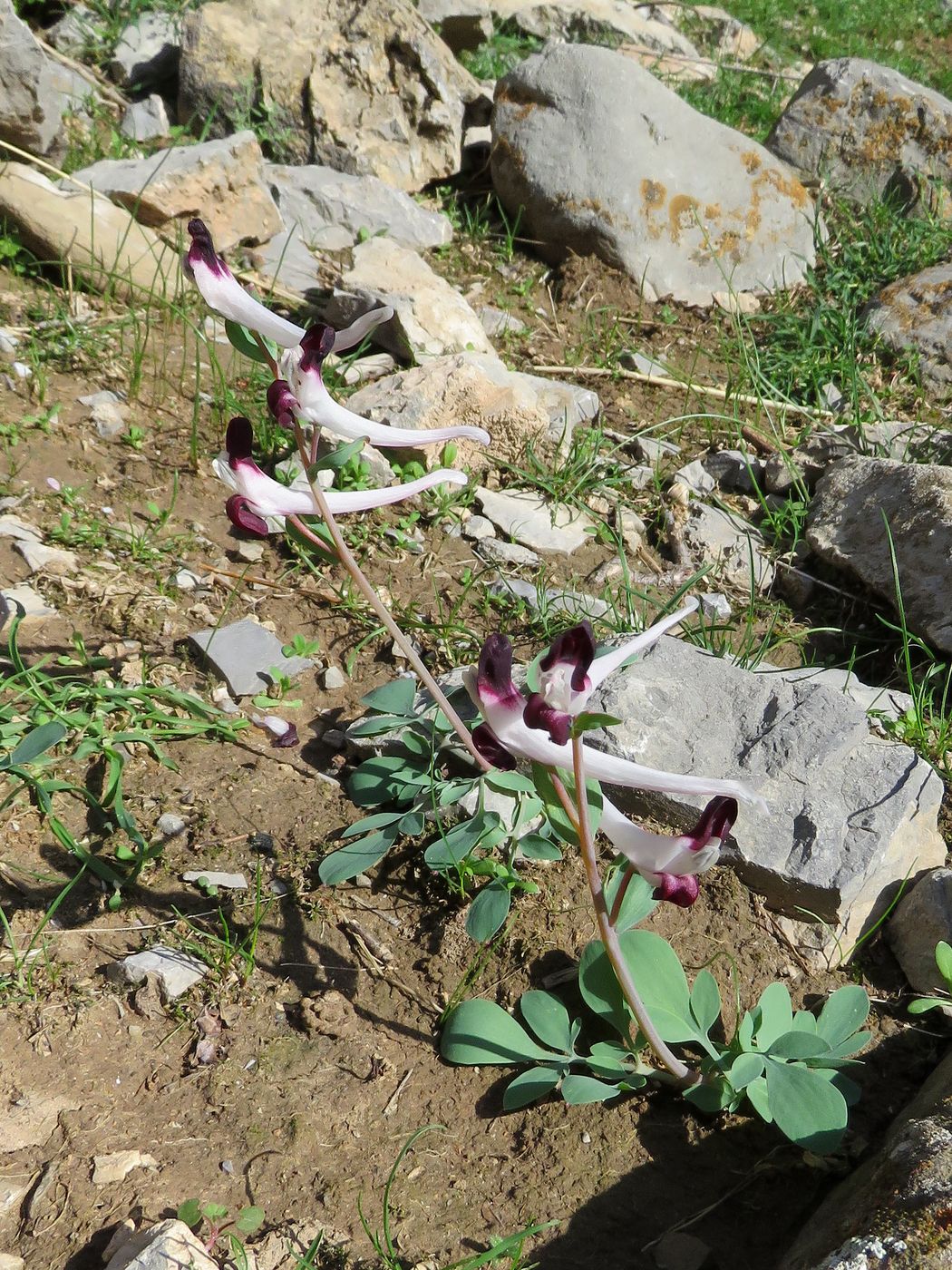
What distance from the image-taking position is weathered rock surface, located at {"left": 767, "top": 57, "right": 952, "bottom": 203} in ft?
17.3

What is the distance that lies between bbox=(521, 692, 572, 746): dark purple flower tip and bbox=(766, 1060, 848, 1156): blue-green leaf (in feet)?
2.76

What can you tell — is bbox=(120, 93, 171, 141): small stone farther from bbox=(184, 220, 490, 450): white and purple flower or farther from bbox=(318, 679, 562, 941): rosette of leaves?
bbox=(318, 679, 562, 941): rosette of leaves

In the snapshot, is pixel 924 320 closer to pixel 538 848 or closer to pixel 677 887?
pixel 538 848

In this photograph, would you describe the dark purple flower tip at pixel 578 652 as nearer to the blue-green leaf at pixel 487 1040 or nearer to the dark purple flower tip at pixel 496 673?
the dark purple flower tip at pixel 496 673

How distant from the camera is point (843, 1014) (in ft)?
6.57

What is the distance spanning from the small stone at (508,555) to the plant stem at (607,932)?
1.62m

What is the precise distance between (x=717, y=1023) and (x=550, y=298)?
3.42m

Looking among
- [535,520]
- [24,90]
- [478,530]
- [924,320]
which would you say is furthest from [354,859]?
[24,90]

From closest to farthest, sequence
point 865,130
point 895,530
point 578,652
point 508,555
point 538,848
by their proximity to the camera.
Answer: point 578,652, point 538,848, point 895,530, point 508,555, point 865,130

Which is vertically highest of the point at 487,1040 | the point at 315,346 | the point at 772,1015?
the point at 315,346

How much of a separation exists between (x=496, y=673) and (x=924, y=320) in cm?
352

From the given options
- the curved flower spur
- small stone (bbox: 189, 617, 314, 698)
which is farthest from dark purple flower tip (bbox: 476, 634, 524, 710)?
small stone (bbox: 189, 617, 314, 698)

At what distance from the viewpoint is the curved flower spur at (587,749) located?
145 cm

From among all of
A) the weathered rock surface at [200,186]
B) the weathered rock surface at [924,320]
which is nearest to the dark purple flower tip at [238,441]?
the weathered rock surface at [200,186]
